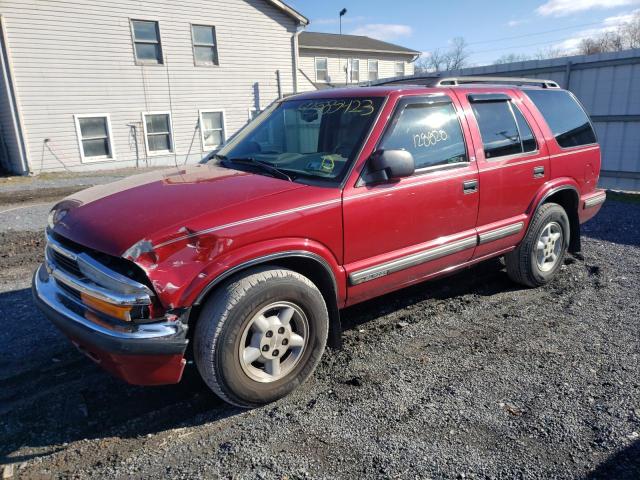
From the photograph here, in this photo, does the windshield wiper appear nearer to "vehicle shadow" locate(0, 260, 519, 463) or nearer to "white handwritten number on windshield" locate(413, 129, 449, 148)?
"white handwritten number on windshield" locate(413, 129, 449, 148)

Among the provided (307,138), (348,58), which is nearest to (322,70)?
(348,58)

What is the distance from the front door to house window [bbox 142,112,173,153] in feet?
47.2

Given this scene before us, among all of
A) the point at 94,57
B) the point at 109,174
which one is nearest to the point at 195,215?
the point at 109,174

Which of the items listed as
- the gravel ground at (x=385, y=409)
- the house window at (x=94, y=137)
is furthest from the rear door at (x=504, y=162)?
the house window at (x=94, y=137)

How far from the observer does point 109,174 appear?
14555 mm

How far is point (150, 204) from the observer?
2941mm

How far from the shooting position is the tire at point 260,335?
8.91 ft

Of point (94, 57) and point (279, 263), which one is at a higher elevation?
point (94, 57)

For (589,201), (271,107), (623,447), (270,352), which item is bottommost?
(623,447)

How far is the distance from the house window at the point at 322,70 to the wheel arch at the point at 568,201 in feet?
84.4

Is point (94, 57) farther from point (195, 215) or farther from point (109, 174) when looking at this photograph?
point (195, 215)

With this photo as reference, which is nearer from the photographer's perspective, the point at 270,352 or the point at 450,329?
the point at 270,352

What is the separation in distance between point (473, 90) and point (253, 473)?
353 cm

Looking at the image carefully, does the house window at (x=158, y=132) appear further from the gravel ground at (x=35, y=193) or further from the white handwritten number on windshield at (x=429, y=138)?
the white handwritten number on windshield at (x=429, y=138)
